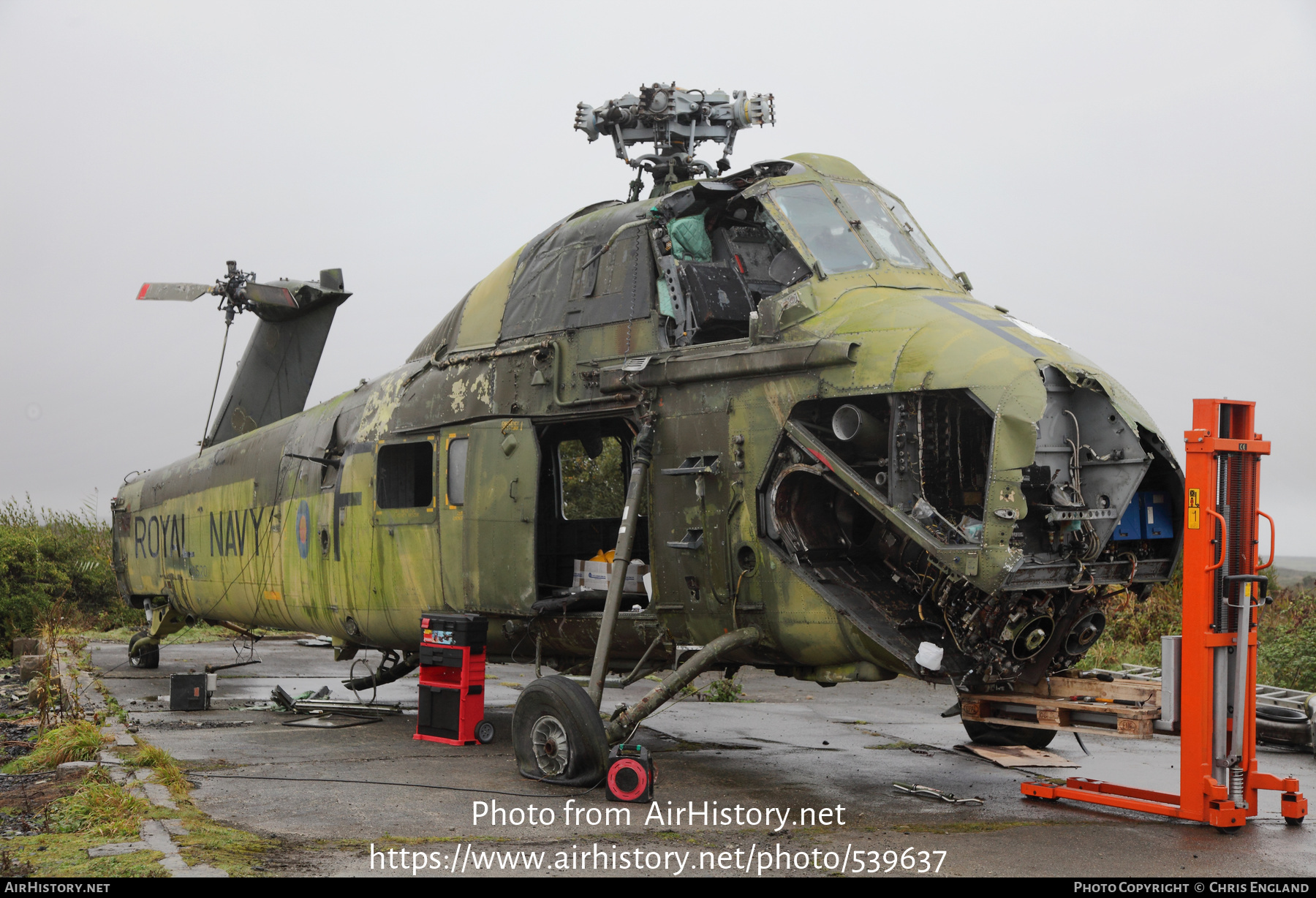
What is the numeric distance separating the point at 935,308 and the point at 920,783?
352cm

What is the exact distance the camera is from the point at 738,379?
7.62 m

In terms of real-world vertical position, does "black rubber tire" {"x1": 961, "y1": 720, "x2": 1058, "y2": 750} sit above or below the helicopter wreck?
below

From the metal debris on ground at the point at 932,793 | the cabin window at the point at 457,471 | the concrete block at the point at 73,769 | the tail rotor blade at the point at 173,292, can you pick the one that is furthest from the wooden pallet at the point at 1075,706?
the tail rotor blade at the point at 173,292

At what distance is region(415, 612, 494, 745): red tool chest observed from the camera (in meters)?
9.14

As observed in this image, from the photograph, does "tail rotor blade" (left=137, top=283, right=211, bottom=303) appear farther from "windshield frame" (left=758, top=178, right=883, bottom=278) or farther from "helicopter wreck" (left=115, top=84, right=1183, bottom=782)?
"windshield frame" (left=758, top=178, right=883, bottom=278)

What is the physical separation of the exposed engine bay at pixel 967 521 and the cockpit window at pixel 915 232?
1792mm

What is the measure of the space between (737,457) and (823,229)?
179cm

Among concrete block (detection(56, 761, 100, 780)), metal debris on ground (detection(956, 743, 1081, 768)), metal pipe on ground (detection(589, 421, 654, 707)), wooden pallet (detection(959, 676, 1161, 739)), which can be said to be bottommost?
metal debris on ground (detection(956, 743, 1081, 768))

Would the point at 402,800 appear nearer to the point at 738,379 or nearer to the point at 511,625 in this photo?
the point at 511,625

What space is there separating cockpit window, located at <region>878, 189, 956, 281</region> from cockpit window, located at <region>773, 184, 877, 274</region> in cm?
63

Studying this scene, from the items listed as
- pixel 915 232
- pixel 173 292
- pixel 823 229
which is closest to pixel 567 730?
pixel 823 229

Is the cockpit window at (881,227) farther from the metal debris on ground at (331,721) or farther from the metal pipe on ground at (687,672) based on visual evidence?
the metal debris on ground at (331,721)

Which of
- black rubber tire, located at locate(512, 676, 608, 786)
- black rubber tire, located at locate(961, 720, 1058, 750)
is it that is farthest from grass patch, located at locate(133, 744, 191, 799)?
black rubber tire, located at locate(961, 720, 1058, 750)

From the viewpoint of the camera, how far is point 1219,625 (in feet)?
21.4
